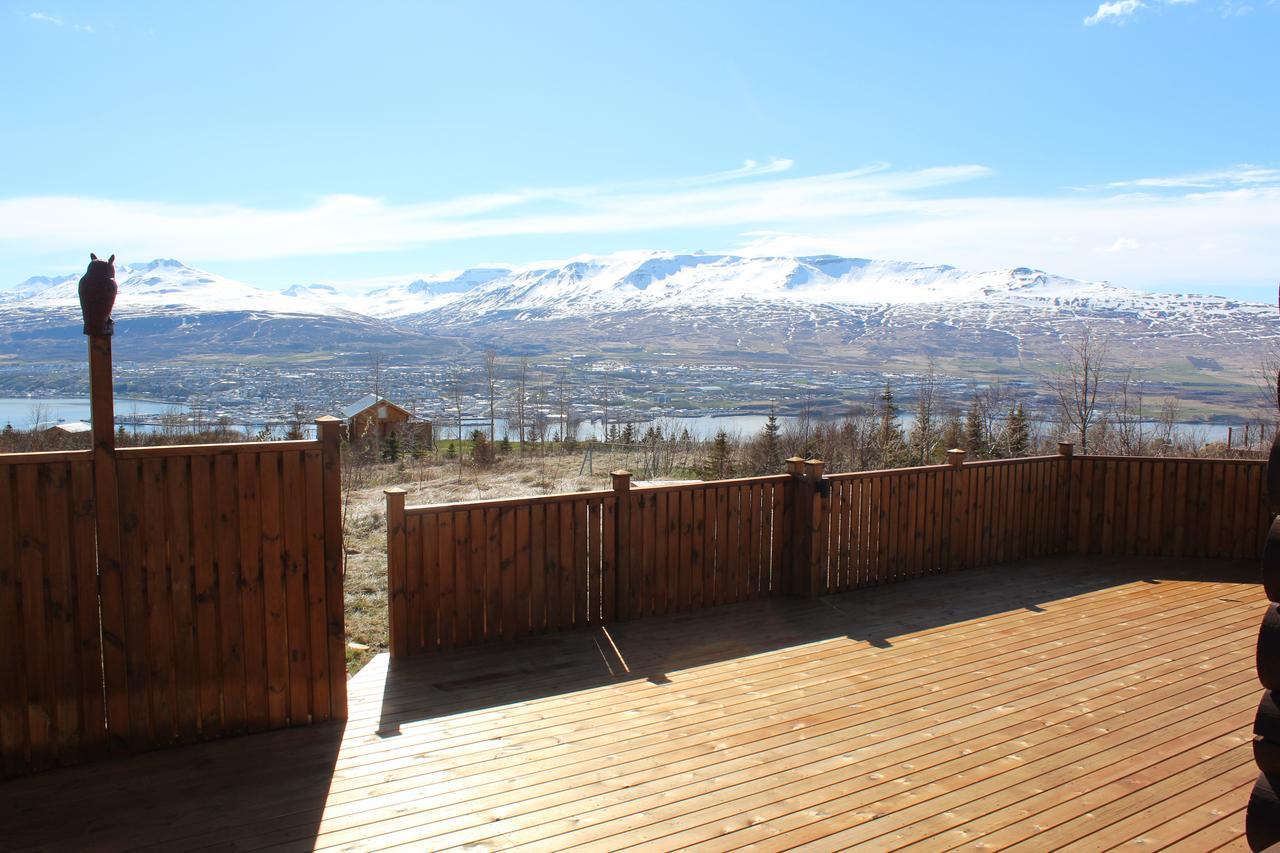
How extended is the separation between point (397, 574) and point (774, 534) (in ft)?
10.1

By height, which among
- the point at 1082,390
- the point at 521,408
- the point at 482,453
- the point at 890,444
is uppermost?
the point at 1082,390

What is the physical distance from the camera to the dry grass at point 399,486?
6828 millimetres

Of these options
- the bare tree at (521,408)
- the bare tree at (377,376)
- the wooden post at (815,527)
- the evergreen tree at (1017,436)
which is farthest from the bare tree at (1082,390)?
the bare tree at (377,376)

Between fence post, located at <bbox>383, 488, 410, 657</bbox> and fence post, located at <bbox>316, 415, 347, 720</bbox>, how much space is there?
73 centimetres

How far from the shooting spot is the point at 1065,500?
26.1ft

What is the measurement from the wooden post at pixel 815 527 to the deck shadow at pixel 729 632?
0.15m

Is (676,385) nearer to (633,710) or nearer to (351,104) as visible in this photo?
(351,104)

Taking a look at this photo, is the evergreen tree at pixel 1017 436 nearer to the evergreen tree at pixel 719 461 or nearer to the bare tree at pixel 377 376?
the evergreen tree at pixel 719 461

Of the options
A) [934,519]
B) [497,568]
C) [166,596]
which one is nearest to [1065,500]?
[934,519]

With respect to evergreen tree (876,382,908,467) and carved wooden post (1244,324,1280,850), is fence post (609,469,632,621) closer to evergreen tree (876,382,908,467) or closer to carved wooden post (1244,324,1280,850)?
carved wooden post (1244,324,1280,850)

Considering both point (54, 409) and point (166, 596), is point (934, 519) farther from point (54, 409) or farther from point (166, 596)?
point (54, 409)

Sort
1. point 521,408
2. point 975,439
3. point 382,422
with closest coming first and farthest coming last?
point 975,439 < point 382,422 < point 521,408

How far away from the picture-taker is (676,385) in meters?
95.0

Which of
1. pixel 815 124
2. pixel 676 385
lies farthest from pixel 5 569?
pixel 676 385
